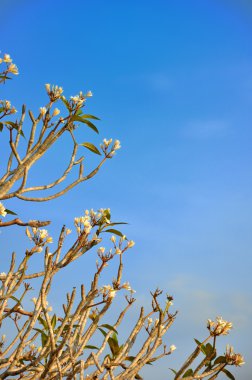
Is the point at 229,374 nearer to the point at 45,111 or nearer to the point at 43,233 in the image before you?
the point at 43,233

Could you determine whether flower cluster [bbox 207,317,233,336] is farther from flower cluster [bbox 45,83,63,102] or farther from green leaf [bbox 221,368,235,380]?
flower cluster [bbox 45,83,63,102]

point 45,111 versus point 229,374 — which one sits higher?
point 45,111

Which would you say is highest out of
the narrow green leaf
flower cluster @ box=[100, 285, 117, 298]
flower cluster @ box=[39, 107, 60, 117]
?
the narrow green leaf

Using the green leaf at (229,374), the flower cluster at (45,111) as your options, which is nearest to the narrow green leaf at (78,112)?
the flower cluster at (45,111)

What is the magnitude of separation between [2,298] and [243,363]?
220 centimetres

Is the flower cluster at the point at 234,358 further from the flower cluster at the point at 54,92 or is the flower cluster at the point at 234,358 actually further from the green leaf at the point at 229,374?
the flower cluster at the point at 54,92

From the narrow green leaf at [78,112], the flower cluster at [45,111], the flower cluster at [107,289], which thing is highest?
the narrow green leaf at [78,112]

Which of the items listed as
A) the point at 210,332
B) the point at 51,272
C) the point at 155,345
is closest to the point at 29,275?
the point at 51,272

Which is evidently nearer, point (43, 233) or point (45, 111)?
point (43, 233)

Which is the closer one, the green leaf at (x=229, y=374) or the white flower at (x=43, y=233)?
the white flower at (x=43, y=233)

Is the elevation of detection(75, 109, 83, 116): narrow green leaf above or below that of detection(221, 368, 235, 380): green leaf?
above

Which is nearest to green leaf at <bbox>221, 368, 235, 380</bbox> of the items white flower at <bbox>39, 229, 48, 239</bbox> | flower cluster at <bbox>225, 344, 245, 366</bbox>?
→ flower cluster at <bbox>225, 344, 245, 366</bbox>

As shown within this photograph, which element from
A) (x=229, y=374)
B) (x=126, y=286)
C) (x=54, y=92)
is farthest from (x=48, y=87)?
(x=229, y=374)

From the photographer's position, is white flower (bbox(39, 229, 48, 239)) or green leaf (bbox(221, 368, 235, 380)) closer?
white flower (bbox(39, 229, 48, 239))
